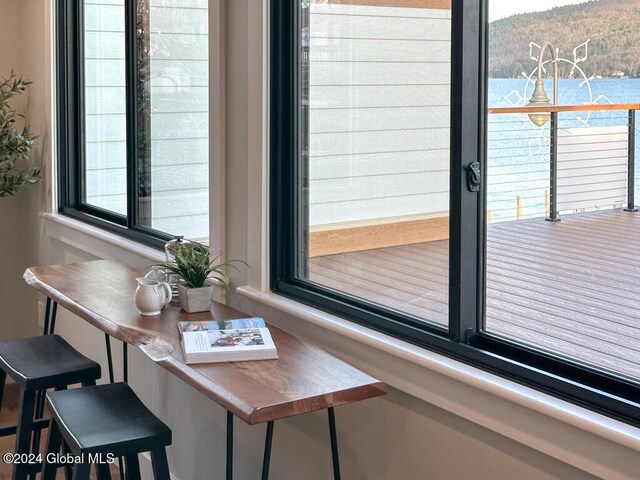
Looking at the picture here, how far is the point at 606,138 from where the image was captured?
1.61 metres

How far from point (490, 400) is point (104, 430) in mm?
983

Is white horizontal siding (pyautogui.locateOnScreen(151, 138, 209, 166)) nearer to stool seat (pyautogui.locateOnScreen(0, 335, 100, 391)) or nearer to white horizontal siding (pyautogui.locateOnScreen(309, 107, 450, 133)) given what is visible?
white horizontal siding (pyautogui.locateOnScreen(309, 107, 450, 133))

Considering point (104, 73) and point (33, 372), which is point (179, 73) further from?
point (33, 372)

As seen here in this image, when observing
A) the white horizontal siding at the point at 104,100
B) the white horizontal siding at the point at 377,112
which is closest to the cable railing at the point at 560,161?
the white horizontal siding at the point at 377,112

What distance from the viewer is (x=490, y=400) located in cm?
170

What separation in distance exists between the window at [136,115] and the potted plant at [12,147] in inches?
7.4

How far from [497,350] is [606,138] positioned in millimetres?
502

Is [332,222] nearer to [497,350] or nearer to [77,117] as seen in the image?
[497,350]

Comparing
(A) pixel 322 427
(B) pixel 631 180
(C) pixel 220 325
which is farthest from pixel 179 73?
(B) pixel 631 180

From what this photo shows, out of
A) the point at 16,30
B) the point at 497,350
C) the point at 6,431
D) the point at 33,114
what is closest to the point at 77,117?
the point at 33,114

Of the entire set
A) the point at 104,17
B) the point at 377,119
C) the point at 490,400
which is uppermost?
the point at 104,17

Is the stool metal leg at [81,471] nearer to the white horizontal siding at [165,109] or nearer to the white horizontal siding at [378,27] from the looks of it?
the white horizontal siding at [165,109]

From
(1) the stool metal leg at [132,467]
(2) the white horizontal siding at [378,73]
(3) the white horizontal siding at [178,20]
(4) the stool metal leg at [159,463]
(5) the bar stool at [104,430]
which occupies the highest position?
(3) the white horizontal siding at [178,20]

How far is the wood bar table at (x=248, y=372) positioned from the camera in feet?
5.61
